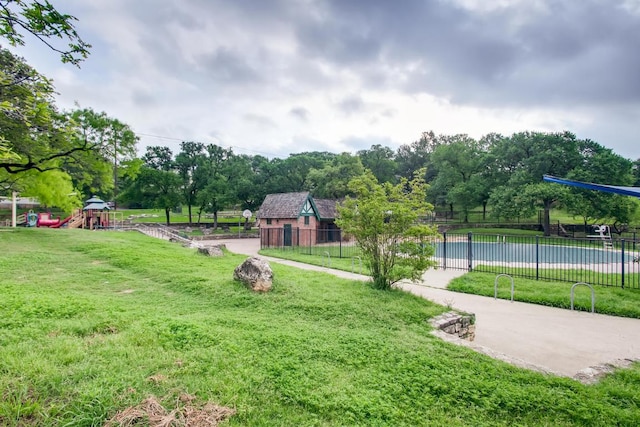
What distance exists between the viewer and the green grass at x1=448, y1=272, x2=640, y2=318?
25.5ft

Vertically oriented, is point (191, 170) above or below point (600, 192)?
above

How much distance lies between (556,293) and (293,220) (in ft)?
64.4

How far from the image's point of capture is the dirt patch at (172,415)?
A: 264 centimetres

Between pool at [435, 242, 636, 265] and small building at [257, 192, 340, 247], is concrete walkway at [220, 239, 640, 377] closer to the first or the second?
pool at [435, 242, 636, 265]

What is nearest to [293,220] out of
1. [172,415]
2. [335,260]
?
[335,260]

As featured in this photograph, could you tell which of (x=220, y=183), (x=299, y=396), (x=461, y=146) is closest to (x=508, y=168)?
(x=461, y=146)

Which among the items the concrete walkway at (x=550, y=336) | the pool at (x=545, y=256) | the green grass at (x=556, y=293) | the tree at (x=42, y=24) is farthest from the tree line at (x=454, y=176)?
the tree at (x=42, y=24)

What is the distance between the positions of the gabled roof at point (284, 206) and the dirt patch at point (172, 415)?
23.4 m

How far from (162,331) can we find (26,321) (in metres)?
2.01

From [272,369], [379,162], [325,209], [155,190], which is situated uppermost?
[379,162]

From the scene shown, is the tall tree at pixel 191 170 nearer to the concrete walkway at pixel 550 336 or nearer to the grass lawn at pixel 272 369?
the grass lawn at pixel 272 369

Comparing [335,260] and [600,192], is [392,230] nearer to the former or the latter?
[335,260]

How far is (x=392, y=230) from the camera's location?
Result: 766 centimetres

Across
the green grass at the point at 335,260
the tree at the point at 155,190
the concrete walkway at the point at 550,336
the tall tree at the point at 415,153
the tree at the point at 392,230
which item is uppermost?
the tall tree at the point at 415,153
